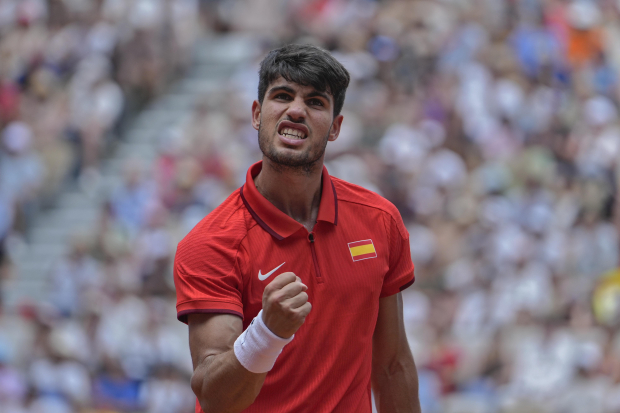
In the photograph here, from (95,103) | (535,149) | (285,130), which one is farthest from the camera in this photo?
(95,103)

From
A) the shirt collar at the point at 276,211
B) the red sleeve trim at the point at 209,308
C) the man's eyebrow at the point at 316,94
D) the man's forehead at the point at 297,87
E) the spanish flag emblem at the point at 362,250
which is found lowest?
the red sleeve trim at the point at 209,308

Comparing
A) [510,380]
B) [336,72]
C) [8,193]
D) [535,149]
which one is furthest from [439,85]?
[336,72]

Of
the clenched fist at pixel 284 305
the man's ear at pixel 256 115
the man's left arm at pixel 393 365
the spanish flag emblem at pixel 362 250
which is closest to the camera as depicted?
the clenched fist at pixel 284 305

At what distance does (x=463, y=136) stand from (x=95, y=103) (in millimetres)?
5026

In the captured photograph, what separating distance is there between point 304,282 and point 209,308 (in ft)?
1.09

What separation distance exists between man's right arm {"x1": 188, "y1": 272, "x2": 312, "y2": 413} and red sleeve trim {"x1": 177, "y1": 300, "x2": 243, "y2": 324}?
0.06ft

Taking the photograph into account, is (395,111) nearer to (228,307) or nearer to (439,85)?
(439,85)

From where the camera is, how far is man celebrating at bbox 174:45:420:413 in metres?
2.69

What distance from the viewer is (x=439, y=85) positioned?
11.0 metres

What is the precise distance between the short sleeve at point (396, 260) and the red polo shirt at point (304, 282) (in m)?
0.06

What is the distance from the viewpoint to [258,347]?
249 centimetres

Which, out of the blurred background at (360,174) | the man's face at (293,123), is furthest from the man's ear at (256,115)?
the blurred background at (360,174)

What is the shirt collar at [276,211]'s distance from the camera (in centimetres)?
289

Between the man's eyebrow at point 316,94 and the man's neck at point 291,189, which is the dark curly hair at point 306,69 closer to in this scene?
the man's eyebrow at point 316,94
